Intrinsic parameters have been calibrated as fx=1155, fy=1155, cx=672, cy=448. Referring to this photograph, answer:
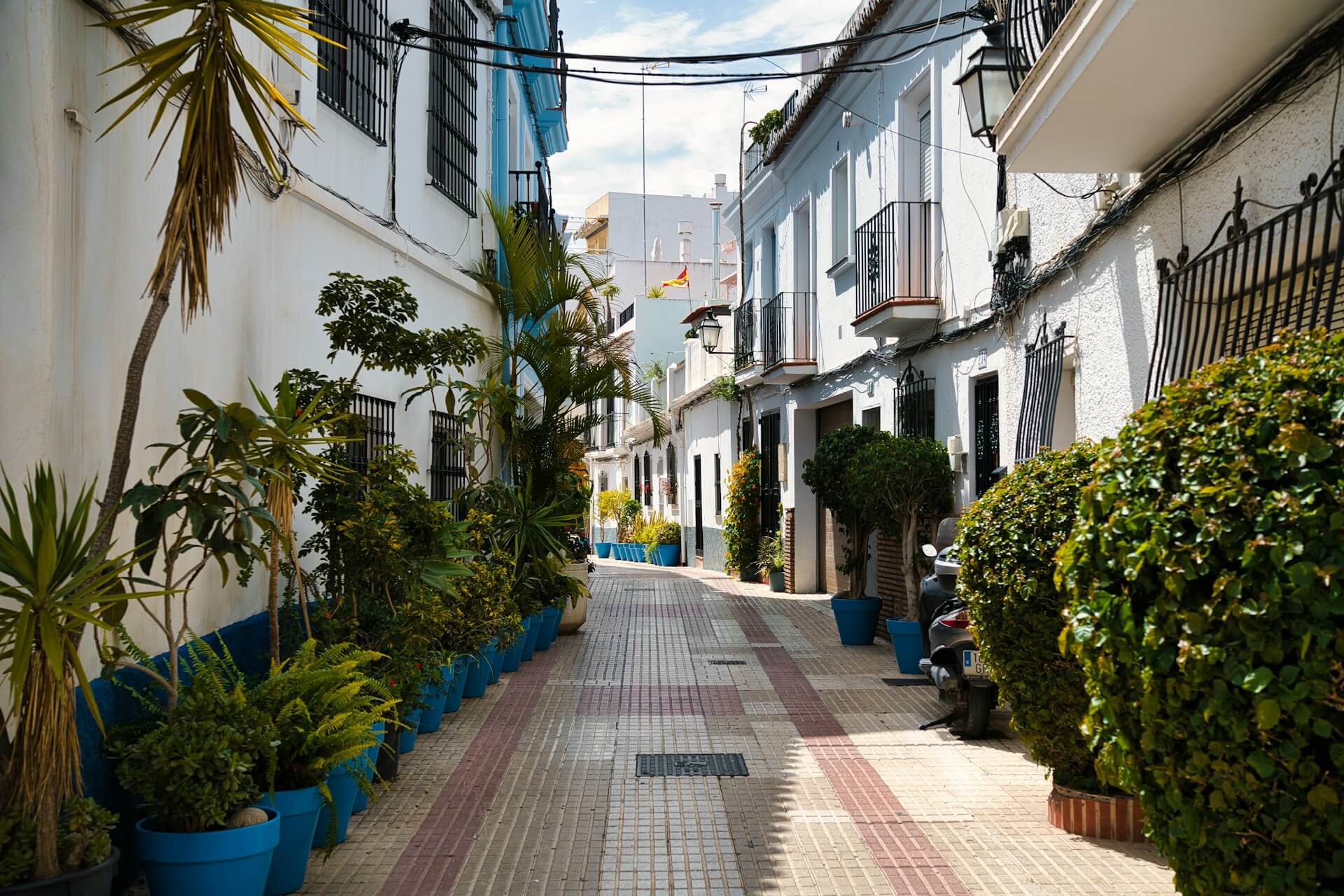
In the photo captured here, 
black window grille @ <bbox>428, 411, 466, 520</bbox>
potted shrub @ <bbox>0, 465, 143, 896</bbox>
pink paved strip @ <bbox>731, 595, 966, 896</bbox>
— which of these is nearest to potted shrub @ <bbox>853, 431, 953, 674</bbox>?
pink paved strip @ <bbox>731, 595, 966, 896</bbox>

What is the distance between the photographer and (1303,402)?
110 inches

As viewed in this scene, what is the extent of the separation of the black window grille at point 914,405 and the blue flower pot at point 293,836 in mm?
7770

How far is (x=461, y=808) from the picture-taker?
613 cm

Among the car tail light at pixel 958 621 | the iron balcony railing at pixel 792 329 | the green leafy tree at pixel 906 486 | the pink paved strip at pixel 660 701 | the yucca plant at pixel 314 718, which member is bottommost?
the pink paved strip at pixel 660 701

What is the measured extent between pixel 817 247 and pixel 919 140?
156 inches

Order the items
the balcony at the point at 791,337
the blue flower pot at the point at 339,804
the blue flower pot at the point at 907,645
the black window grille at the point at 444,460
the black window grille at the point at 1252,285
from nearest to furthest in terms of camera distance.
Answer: the black window grille at the point at 1252,285, the blue flower pot at the point at 339,804, the blue flower pot at the point at 907,645, the black window grille at the point at 444,460, the balcony at the point at 791,337

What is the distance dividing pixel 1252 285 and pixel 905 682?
5326 millimetres

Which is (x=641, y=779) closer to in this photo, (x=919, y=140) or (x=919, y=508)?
(x=919, y=508)

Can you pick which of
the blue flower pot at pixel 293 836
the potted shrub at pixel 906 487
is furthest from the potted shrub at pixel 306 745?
the potted shrub at pixel 906 487

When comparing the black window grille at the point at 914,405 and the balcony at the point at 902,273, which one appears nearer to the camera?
the balcony at the point at 902,273

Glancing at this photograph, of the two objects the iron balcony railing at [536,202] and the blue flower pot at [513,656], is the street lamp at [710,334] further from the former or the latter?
the blue flower pot at [513,656]

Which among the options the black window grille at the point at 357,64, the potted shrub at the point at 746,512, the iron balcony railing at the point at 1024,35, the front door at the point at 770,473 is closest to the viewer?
the iron balcony railing at the point at 1024,35

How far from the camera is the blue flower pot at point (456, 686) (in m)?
8.32

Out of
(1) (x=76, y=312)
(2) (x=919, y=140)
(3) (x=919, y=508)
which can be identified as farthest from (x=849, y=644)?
(1) (x=76, y=312)
